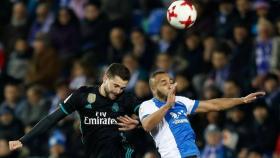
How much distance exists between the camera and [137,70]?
16969 millimetres

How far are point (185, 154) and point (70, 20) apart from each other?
7.85m

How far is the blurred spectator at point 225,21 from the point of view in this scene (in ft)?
56.1

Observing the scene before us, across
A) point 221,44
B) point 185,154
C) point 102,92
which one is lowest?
point 185,154

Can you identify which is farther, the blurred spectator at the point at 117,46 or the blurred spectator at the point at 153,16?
the blurred spectator at the point at 153,16

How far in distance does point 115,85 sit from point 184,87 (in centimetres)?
489

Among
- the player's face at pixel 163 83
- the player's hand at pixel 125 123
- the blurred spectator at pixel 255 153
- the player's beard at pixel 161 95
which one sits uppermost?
the player's face at pixel 163 83

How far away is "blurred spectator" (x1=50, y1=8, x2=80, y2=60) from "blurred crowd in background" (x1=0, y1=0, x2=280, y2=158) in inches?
0.8

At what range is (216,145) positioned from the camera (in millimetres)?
14914

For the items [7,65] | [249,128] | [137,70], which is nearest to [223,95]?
[249,128]

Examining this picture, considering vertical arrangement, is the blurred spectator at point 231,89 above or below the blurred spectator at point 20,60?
below

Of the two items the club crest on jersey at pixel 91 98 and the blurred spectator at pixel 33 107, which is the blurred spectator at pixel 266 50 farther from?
the club crest on jersey at pixel 91 98

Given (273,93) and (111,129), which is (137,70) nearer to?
(273,93)

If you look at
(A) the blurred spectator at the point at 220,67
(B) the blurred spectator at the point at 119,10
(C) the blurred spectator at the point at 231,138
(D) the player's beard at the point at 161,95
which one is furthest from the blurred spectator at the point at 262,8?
(D) the player's beard at the point at 161,95

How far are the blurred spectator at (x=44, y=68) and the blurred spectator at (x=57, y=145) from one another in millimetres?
1970
